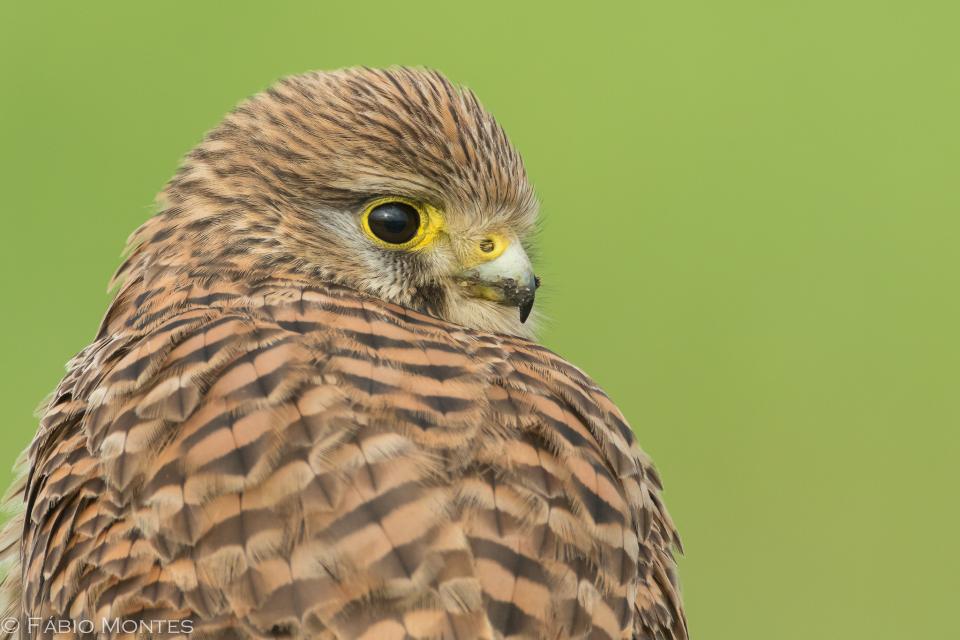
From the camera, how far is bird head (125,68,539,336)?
4.38m

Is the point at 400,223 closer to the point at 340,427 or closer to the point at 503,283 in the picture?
the point at 503,283

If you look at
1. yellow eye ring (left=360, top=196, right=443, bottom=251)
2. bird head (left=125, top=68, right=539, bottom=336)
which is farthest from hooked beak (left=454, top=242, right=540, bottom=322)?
yellow eye ring (left=360, top=196, right=443, bottom=251)

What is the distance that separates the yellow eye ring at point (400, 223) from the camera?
4.41 metres

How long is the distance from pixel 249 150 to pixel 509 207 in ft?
2.49

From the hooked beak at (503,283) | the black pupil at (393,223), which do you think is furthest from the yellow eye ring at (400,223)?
the hooked beak at (503,283)

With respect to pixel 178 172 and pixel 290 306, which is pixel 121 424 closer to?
pixel 290 306

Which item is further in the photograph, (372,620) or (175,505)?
(175,505)

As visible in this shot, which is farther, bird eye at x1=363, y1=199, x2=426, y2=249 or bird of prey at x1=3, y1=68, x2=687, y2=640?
bird eye at x1=363, y1=199, x2=426, y2=249

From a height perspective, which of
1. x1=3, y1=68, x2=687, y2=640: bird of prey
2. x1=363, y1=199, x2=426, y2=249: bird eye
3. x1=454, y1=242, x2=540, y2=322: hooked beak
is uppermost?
x1=363, y1=199, x2=426, y2=249: bird eye

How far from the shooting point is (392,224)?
4430mm

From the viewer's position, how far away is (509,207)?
15.3ft

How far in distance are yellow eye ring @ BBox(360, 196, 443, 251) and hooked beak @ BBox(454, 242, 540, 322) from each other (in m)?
0.15

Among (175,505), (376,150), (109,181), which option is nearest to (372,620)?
(175,505)

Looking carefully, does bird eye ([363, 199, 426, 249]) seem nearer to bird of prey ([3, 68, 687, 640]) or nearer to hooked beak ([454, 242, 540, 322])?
bird of prey ([3, 68, 687, 640])
